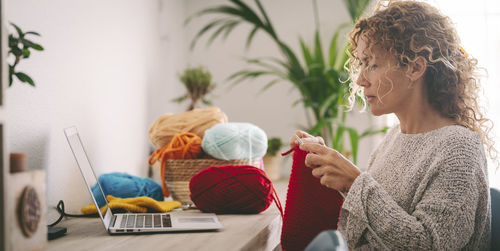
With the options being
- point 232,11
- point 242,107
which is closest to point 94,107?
point 232,11

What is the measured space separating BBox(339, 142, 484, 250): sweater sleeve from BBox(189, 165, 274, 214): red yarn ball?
36cm

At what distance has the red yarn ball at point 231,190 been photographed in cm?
121

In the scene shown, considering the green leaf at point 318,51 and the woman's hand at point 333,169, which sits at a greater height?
the green leaf at point 318,51

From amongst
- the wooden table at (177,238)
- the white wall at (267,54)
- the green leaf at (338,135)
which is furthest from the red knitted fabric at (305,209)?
the white wall at (267,54)

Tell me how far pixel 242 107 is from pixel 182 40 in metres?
0.50

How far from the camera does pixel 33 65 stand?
3.75 ft

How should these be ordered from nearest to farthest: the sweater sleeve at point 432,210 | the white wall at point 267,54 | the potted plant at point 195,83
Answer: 1. the sweater sleeve at point 432,210
2. the potted plant at point 195,83
3. the white wall at point 267,54

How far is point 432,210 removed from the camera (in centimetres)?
84

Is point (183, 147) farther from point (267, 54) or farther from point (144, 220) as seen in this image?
point (267, 54)

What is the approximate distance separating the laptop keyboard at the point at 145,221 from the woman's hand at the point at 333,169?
0.36 meters

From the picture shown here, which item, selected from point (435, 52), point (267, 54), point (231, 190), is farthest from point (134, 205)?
point (267, 54)

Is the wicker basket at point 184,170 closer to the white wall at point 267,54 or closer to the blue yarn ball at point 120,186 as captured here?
the blue yarn ball at point 120,186

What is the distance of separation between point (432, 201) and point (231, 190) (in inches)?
20.9

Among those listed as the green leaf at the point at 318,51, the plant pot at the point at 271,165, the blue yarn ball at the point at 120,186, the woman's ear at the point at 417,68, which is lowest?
the plant pot at the point at 271,165
